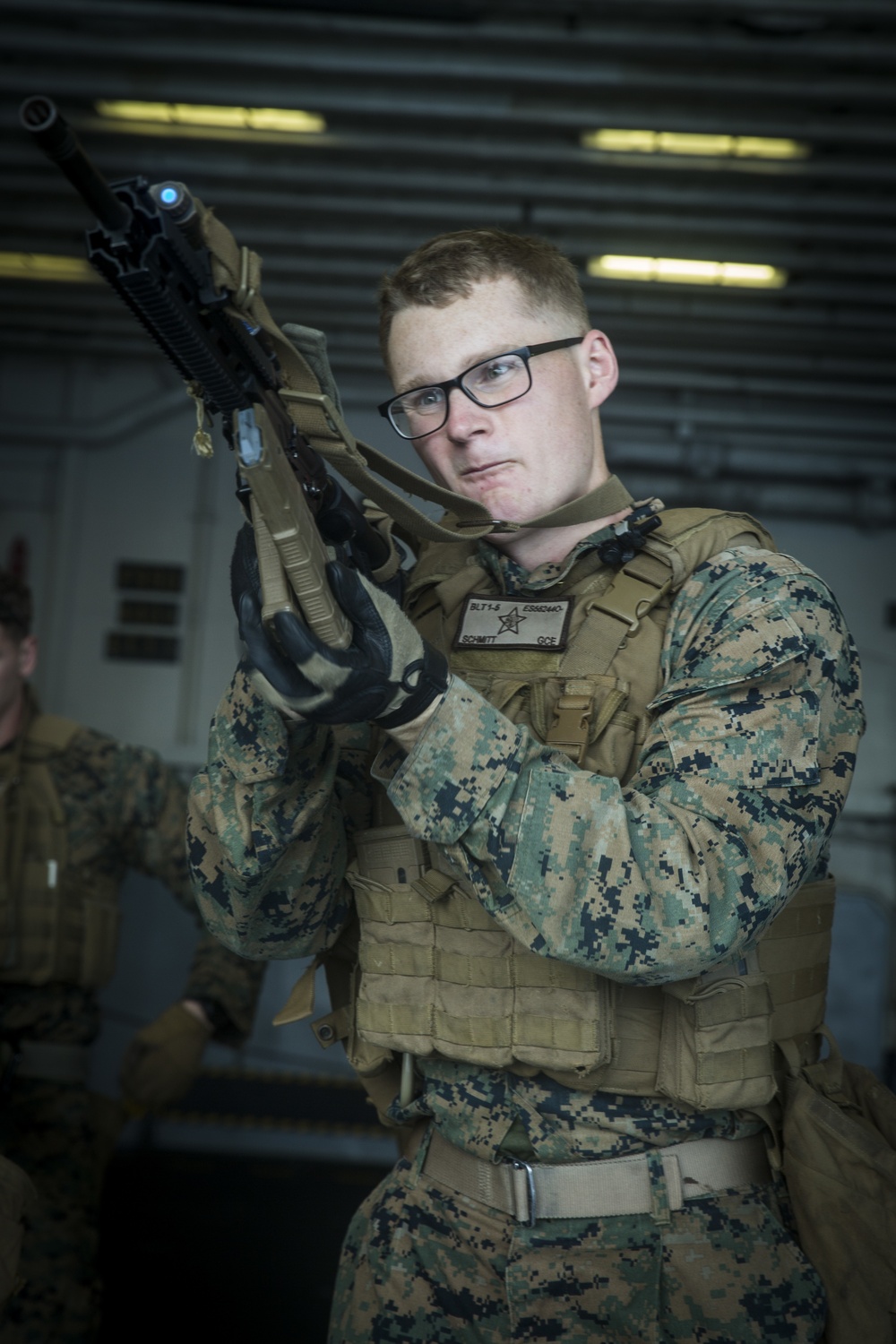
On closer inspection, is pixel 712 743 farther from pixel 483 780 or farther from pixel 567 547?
pixel 567 547

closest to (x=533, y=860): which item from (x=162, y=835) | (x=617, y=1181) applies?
(x=617, y=1181)

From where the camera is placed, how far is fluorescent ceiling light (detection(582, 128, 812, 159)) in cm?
390

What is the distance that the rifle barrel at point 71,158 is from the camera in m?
1.00

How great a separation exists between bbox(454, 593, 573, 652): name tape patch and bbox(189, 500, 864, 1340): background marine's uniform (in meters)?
0.03

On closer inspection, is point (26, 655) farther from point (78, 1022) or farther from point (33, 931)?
point (78, 1022)

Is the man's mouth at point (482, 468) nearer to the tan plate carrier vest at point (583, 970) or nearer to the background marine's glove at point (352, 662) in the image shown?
the tan plate carrier vest at point (583, 970)

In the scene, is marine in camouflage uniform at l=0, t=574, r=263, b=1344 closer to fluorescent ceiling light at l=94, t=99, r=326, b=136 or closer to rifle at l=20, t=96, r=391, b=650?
fluorescent ceiling light at l=94, t=99, r=326, b=136

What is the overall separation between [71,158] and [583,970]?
100 centimetres

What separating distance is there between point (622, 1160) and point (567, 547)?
0.80 m

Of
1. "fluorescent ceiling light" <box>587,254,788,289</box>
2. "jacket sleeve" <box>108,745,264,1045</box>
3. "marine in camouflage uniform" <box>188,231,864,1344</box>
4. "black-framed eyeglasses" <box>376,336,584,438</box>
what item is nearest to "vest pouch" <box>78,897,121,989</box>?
"jacket sleeve" <box>108,745,264,1045</box>

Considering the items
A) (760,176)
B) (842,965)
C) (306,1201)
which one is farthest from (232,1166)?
(760,176)

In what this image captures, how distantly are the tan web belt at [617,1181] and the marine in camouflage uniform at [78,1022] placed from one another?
5.33 feet

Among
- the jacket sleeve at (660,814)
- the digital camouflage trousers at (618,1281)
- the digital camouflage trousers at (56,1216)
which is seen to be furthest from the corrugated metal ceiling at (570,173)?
the digital camouflage trousers at (618,1281)

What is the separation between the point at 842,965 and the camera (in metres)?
5.46
